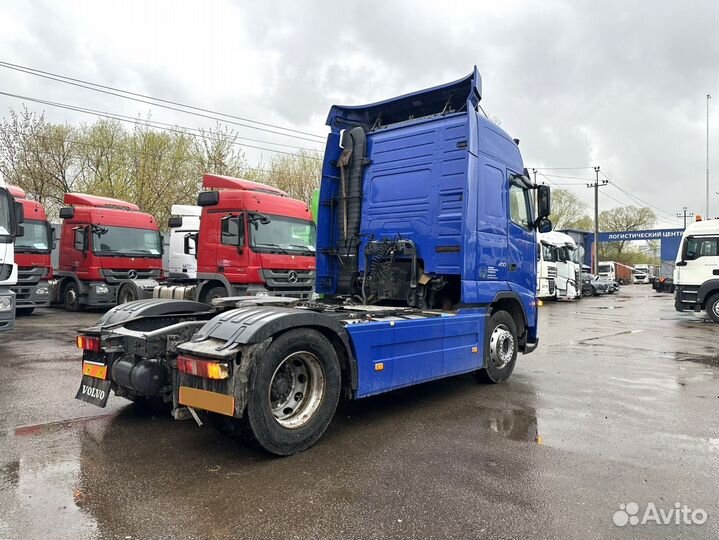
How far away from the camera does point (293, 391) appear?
4168 mm

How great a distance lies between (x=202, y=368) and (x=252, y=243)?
7.91 meters

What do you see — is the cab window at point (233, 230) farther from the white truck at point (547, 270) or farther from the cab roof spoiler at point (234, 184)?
the white truck at point (547, 270)

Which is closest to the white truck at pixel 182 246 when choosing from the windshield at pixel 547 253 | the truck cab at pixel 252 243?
the truck cab at pixel 252 243

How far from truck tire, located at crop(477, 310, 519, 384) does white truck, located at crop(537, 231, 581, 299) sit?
19371mm

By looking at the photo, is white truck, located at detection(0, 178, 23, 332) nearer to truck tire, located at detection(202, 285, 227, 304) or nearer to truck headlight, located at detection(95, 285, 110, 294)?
truck tire, located at detection(202, 285, 227, 304)

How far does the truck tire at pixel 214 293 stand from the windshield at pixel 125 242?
4.99 meters

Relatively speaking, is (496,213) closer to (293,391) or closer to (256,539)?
(293,391)

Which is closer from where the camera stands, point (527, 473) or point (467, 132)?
point (527, 473)

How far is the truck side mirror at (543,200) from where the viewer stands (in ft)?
23.1

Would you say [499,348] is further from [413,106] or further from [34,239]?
[34,239]

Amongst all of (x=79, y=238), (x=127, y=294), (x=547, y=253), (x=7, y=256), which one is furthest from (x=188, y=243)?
(x=547, y=253)

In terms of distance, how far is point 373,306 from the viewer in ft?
20.2

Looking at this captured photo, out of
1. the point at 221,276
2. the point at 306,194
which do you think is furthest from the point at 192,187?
the point at 221,276

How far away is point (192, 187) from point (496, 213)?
87.1 ft
